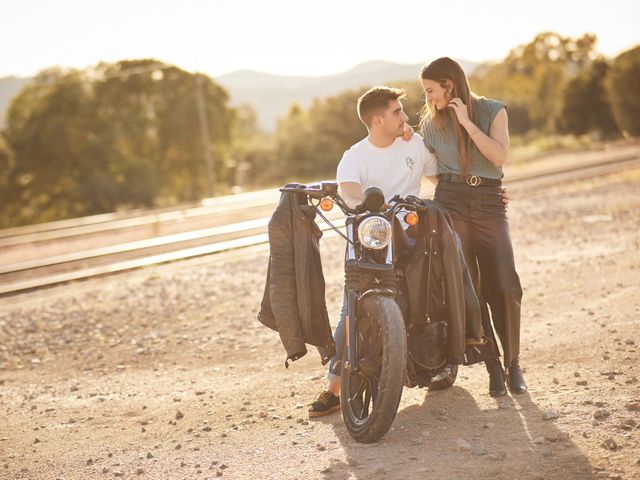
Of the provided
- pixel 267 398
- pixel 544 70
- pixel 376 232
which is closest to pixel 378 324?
pixel 376 232

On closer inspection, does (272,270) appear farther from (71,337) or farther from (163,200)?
(163,200)

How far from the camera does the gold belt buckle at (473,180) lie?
491 cm

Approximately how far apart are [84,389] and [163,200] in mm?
32407

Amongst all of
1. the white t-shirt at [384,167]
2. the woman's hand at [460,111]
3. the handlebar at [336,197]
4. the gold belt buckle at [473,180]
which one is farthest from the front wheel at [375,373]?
the woman's hand at [460,111]

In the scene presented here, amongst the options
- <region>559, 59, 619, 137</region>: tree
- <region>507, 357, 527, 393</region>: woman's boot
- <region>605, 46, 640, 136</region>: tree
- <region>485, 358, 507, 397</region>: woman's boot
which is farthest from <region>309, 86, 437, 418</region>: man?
<region>559, 59, 619, 137</region>: tree

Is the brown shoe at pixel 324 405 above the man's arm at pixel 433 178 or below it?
below

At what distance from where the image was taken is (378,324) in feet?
14.3

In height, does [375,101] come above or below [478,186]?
above

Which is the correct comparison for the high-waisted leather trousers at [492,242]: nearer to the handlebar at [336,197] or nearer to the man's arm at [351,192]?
the handlebar at [336,197]

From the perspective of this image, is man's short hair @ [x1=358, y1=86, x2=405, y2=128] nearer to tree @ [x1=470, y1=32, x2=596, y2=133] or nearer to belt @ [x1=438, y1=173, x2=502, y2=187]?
belt @ [x1=438, y1=173, x2=502, y2=187]

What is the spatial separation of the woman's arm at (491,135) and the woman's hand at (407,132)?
301mm

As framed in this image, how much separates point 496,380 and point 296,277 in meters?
1.48

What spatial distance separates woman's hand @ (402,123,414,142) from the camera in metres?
4.69

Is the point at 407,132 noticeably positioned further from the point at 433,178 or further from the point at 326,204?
the point at 326,204
